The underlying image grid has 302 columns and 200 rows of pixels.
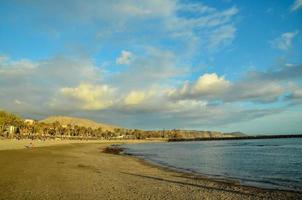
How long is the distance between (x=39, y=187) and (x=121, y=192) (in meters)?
5.02

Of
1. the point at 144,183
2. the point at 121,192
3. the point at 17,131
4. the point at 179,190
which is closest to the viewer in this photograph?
the point at 121,192

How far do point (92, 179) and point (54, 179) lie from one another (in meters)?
2.68

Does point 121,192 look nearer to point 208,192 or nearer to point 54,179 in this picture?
point 208,192

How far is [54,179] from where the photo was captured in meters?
20.7

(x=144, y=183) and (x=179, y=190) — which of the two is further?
(x=144, y=183)

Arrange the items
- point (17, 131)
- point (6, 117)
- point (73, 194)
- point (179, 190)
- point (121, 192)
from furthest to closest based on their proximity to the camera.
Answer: point (17, 131) < point (6, 117) < point (179, 190) < point (121, 192) < point (73, 194)

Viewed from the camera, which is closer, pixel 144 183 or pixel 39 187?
pixel 39 187

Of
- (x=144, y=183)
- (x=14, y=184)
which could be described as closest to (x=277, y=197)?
(x=144, y=183)

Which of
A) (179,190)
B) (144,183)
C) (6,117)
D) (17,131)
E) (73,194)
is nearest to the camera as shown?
(73,194)

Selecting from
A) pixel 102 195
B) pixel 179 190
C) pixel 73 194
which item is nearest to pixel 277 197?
pixel 179 190

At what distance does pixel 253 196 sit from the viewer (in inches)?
664

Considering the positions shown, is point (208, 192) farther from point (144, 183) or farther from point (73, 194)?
point (73, 194)

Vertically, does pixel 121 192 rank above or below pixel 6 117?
below

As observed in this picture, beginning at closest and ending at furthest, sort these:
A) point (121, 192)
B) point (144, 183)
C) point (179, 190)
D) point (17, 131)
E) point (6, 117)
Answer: point (121, 192) → point (179, 190) → point (144, 183) → point (6, 117) → point (17, 131)
